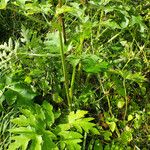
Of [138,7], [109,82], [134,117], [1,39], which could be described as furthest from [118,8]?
[1,39]

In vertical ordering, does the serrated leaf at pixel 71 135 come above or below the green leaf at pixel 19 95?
below

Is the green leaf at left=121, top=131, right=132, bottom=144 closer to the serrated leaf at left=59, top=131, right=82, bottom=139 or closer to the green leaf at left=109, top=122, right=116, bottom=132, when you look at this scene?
the green leaf at left=109, top=122, right=116, bottom=132

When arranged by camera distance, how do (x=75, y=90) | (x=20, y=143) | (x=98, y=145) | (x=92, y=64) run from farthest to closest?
(x=75, y=90)
(x=98, y=145)
(x=92, y=64)
(x=20, y=143)

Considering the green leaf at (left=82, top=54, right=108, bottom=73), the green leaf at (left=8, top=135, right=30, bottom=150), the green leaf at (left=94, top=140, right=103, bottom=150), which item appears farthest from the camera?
the green leaf at (left=94, top=140, right=103, bottom=150)

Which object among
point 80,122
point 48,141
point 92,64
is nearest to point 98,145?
point 80,122

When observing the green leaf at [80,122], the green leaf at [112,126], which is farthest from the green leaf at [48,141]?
the green leaf at [112,126]

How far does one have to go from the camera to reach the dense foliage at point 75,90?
6.34 ft

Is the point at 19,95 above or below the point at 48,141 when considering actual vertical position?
above

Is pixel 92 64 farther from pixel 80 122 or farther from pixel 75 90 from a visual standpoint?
pixel 75 90

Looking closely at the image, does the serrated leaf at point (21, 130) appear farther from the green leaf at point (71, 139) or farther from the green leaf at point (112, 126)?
the green leaf at point (112, 126)

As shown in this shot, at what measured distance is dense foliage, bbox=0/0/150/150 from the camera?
1932mm

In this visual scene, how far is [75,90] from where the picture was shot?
2.34 meters

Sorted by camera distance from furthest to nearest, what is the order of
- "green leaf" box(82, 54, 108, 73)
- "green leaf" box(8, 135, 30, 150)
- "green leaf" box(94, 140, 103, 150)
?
"green leaf" box(94, 140, 103, 150) → "green leaf" box(82, 54, 108, 73) → "green leaf" box(8, 135, 30, 150)

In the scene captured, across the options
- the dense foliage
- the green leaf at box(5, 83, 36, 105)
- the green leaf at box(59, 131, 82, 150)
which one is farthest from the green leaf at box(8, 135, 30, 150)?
the green leaf at box(5, 83, 36, 105)
